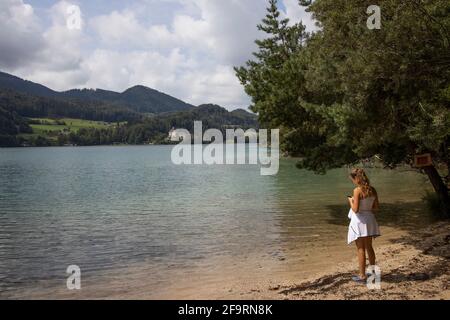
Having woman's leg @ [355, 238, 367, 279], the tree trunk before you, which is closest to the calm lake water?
the tree trunk

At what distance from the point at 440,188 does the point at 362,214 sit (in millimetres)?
11823

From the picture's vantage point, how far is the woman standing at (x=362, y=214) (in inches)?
420

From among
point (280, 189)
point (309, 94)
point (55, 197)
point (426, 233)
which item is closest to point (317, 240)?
point (426, 233)

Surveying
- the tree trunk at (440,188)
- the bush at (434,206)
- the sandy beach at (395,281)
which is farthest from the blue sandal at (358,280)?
the bush at (434,206)

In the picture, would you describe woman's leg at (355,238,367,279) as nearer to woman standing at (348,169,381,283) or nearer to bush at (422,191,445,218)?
woman standing at (348,169,381,283)

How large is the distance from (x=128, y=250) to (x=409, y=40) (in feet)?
45.2

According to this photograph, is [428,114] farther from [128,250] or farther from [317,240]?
[128,250]

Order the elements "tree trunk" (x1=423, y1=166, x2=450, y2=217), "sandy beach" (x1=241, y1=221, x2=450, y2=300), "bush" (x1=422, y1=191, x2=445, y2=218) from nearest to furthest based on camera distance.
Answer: "sandy beach" (x1=241, y1=221, x2=450, y2=300) → "tree trunk" (x1=423, y1=166, x2=450, y2=217) → "bush" (x1=422, y1=191, x2=445, y2=218)

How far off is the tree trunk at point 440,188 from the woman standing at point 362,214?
10946 mm

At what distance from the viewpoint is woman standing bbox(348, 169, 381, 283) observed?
35.0 ft

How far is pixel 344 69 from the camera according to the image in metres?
12.5

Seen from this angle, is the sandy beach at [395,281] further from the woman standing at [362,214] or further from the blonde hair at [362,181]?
the blonde hair at [362,181]

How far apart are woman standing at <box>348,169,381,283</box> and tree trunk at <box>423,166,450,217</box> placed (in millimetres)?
10946

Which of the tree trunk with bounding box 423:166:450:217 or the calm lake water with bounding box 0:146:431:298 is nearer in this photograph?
the calm lake water with bounding box 0:146:431:298
